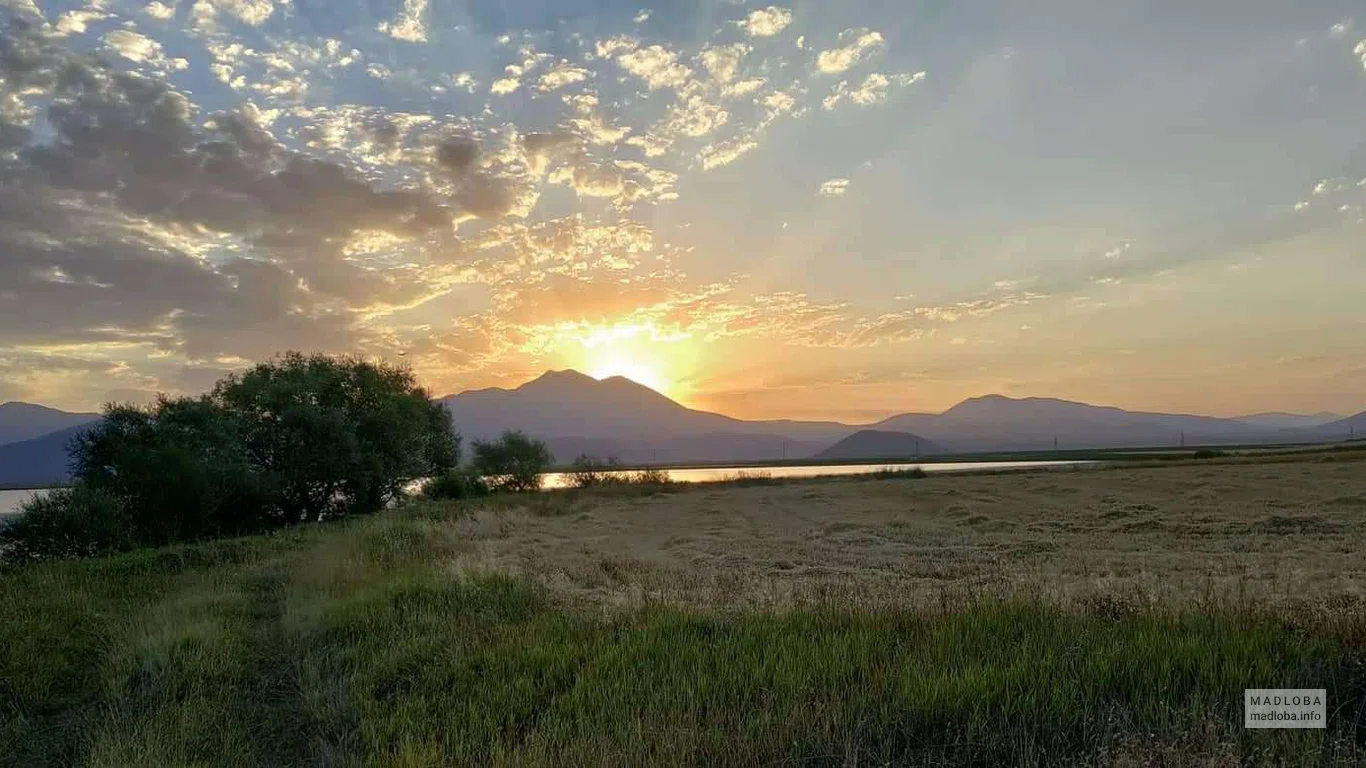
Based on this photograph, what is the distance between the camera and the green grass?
4.74 m

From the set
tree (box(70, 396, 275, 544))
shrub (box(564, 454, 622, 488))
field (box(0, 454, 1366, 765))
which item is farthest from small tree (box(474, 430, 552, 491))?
field (box(0, 454, 1366, 765))

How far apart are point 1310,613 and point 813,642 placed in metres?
5.26

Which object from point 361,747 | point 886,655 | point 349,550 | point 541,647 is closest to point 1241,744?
point 886,655

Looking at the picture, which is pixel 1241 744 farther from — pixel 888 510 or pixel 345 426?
pixel 345 426

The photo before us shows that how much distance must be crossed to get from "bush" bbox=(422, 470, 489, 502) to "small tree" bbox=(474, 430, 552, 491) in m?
4.05

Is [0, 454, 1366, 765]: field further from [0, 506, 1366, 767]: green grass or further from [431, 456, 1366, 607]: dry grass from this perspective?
[431, 456, 1366, 607]: dry grass

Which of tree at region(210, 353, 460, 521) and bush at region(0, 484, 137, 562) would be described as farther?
tree at region(210, 353, 460, 521)

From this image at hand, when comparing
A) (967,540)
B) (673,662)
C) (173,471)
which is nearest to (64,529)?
(173,471)

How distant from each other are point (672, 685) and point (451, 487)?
51661mm

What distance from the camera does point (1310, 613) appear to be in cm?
709

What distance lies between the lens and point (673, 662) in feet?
21.5

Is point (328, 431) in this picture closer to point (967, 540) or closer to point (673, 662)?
point (967, 540)

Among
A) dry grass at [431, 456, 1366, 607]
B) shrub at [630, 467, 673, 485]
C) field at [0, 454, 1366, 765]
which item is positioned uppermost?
field at [0, 454, 1366, 765]

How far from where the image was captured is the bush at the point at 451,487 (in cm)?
5312
